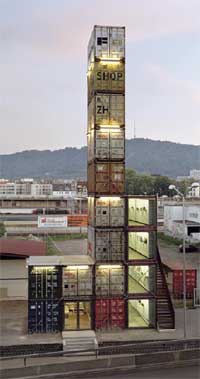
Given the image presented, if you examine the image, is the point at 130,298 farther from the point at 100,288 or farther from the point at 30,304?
the point at 30,304

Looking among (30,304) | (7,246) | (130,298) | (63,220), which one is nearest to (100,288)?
(130,298)

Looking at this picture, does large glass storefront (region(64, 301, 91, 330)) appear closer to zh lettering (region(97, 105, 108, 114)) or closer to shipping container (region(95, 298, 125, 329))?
shipping container (region(95, 298, 125, 329))

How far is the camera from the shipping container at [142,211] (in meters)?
23.5

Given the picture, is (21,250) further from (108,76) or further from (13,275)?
(108,76)

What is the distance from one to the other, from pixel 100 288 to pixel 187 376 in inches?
359

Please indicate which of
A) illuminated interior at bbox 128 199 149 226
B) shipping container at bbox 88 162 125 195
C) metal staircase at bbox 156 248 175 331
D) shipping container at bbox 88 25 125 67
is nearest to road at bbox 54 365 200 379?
metal staircase at bbox 156 248 175 331

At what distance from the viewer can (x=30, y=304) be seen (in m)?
22.2

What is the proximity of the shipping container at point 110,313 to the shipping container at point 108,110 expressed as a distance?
28.3 feet

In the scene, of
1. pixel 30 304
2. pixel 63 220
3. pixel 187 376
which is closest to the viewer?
pixel 187 376

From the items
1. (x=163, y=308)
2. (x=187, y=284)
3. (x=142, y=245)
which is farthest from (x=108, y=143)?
(x=187, y=284)

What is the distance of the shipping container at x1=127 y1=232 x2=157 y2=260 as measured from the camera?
23.4 m

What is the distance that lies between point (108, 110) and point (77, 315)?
10.1 meters

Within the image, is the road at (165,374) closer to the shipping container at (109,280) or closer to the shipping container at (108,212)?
the shipping container at (109,280)

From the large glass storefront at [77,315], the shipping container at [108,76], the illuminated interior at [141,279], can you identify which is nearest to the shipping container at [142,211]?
the illuminated interior at [141,279]
